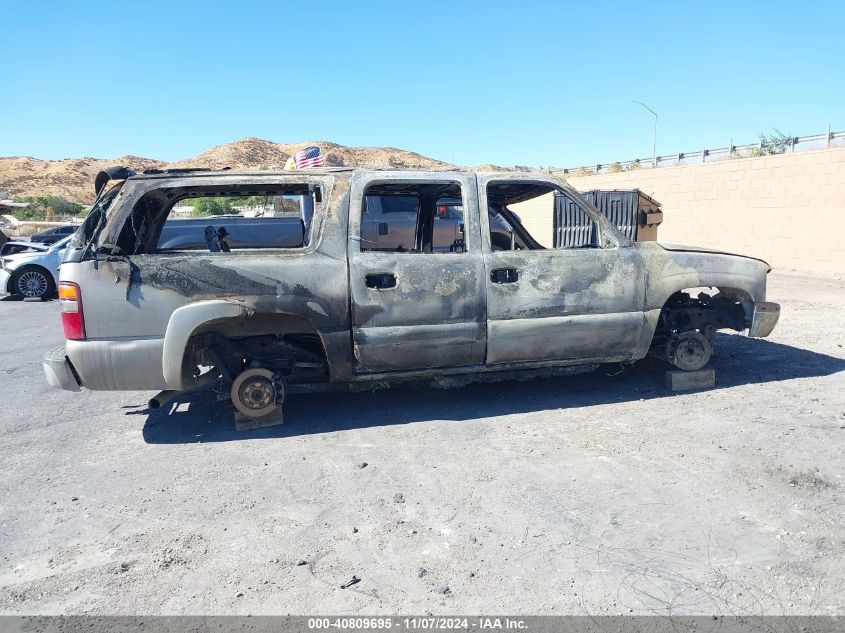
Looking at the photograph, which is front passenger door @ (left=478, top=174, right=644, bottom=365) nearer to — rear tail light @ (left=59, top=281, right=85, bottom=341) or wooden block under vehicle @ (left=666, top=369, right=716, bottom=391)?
wooden block under vehicle @ (left=666, top=369, right=716, bottom=391)

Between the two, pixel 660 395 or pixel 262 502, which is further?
pixel 660 395

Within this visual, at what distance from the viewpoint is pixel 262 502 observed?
3629 millimetres

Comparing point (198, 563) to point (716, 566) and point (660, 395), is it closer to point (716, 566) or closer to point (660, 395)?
point (716, 566)

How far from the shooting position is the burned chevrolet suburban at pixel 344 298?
4355 mm

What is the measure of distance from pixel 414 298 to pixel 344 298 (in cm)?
53

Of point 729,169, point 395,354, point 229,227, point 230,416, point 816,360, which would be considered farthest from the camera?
point 729,169

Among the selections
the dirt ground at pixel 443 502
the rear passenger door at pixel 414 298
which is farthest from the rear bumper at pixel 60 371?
the rear passenger door at pixel 414 298

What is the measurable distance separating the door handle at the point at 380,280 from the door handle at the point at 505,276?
0.80m

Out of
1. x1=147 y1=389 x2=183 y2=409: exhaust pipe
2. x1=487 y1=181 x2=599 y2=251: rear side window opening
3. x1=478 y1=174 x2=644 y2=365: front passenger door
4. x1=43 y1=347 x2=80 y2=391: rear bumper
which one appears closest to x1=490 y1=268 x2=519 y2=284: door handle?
x1=478 y1=174 x2=644 y2=365: front passenger door

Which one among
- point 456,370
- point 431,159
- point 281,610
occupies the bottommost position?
point 281,610

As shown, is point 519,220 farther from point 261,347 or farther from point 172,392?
point 172,392

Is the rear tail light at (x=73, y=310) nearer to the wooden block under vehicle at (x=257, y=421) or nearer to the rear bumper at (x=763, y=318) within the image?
the wooden block under vehicle at (x=257, y=421)

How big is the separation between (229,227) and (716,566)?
9.17 m

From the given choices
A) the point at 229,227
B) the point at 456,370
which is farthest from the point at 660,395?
the point at 229,227
